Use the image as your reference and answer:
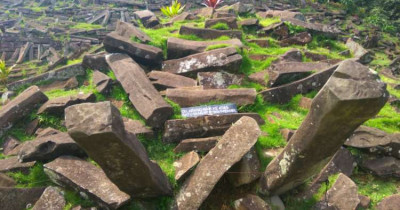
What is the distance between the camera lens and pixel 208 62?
6781 millimetres

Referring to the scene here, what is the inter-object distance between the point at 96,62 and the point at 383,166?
250 inches

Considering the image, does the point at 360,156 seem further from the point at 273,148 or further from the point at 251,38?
the point at 251,38

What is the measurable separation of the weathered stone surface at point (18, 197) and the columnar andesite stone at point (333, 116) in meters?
3.55

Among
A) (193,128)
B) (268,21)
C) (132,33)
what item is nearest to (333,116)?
(193,128)

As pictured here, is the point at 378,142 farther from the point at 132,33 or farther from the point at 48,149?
the point at 132,33

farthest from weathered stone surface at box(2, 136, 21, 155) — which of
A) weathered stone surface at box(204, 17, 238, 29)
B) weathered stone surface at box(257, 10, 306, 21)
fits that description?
weathered stone surface at box(257, 10, 306, 21)

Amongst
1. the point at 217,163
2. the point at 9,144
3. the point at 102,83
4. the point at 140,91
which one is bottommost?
the point at 9,144

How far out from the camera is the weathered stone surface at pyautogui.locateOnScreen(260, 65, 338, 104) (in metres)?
6.26

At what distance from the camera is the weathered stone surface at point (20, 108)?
5840mm

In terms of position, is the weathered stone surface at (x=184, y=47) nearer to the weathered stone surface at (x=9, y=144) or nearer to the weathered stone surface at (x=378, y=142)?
the weathered stone surface at (x=378, y=142)

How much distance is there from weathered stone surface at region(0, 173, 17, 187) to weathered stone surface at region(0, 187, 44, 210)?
1.24 ft

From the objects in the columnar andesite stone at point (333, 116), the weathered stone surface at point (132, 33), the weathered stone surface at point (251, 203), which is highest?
the columnar andesite stone at point (333, 116)

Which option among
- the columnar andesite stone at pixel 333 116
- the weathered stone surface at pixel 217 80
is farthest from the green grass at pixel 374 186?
the weathered stone surface at pixel 217 80

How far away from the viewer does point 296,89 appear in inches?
251
